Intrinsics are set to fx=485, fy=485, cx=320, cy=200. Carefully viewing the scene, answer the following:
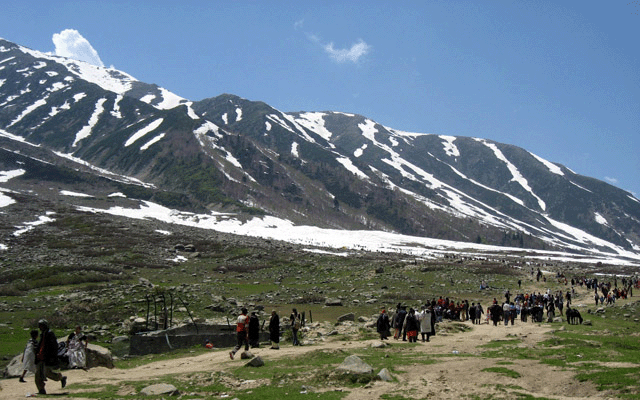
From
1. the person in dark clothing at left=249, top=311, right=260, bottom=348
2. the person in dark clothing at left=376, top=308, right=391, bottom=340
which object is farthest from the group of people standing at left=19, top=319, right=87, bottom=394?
the person in dark clothing at left=376, top=308, right=391, bottom=340

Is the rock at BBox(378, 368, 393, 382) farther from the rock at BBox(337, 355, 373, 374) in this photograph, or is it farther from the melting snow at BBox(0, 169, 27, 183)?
the melting snow at BBox(0, 169, 27, 183)

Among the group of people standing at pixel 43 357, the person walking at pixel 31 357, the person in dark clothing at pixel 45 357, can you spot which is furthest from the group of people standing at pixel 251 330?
the person walking at pixel 31 357

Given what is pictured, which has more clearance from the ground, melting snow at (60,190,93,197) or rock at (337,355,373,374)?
melting snow at (60,190,93,197)

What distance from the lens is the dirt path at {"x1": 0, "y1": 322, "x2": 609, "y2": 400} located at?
14.0 meters

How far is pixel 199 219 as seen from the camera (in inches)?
5217

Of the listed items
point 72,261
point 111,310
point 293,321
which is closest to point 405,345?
point 293,321

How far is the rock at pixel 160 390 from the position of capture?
1489 centimetres

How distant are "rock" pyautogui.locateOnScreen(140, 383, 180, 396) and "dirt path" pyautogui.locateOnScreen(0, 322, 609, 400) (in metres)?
1.68

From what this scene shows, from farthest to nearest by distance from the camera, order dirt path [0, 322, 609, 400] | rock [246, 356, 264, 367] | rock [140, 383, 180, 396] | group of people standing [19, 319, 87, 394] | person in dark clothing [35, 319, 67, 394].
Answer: rock [246, 356, 264, 367], group of people standing [19, 319, 87, 394], person in dark clothing [35, 319, 67, 394], rock [140, 383, 180, 396], dirt path [0, 322, 609, 400]

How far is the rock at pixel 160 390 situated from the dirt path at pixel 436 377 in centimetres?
168

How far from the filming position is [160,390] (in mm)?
15070

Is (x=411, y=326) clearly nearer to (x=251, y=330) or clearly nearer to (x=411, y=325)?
(x=411, y=325)

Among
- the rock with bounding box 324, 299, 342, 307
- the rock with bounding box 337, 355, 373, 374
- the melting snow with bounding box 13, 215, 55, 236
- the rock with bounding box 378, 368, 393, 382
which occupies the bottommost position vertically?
the rock with bounding box 324, 299, 342, 307

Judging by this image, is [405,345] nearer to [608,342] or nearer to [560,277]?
[608,342]
